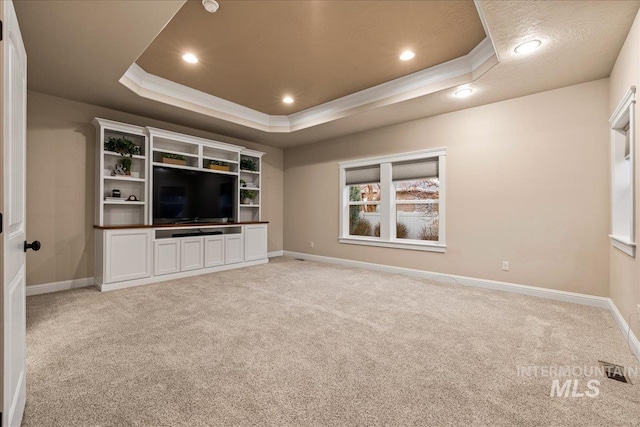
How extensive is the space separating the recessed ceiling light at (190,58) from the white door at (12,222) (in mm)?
1939

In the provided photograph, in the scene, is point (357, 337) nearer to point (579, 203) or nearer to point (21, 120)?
point (21, 120)

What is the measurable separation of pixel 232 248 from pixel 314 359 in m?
3.64

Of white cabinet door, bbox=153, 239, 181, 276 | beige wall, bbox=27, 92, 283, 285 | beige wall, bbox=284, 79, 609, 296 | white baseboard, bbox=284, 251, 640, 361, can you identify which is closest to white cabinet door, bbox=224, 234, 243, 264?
white cabinet door, bbox=153, 239, 181, 276

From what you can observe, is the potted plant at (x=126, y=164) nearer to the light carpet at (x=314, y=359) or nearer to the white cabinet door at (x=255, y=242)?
the light carpet at (x=314, y=359)

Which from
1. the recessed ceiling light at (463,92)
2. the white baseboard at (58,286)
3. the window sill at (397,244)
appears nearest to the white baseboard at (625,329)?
the window sill at (397,244)

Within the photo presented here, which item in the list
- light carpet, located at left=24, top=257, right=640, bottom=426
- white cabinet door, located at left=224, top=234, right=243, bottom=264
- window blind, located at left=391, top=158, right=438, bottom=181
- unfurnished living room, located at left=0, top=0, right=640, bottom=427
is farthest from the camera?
white cabinet door, located at left=224, top=234, right=243, bottom=264

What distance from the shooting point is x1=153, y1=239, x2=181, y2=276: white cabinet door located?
430cm

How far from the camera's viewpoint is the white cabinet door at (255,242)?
557cm

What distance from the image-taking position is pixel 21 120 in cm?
164

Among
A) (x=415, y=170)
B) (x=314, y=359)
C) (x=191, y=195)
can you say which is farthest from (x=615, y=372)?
(x=191, y=195)

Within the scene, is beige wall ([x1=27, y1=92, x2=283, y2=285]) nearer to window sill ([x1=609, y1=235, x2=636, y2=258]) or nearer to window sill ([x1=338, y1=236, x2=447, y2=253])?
window sill ([x1=338, y1=236, x2=447, y2=253])

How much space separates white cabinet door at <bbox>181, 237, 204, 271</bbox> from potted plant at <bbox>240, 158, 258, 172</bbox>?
71.7 inches

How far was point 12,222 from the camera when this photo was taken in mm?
1311

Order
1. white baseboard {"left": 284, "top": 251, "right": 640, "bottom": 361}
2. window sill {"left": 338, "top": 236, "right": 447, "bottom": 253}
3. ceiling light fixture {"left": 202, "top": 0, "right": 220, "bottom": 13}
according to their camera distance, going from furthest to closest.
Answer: window sill {"left": 338, "top": 236, "right": 447, "bottom": 253} → white baseboard {"left": 284, "top": 251, "right": 640, "bottom": 361} → ceiling light fixture {"left": 202, "top": 0, "right": 220, "bottom": 13}
